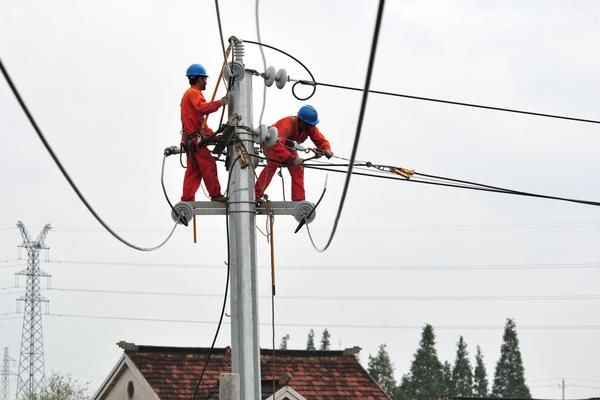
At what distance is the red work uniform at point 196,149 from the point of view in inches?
542

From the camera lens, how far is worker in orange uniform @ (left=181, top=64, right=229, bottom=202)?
1375 centimetres

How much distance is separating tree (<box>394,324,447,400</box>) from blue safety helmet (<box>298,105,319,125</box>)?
8375cm

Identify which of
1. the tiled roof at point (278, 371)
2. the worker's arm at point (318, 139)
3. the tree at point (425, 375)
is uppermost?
the tree at point (425, 375)

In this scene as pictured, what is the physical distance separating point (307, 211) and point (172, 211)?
1.34m

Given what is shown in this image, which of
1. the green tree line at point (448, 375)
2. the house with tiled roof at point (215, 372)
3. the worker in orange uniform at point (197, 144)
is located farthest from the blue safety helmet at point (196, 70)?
the green tree line at point (448, 375)

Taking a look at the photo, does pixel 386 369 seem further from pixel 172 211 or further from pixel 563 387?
pixel 172 211

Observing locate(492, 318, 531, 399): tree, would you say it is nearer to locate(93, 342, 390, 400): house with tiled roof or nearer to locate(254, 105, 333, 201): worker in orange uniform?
locate(93, 342, 390, 400): house with tiled roof

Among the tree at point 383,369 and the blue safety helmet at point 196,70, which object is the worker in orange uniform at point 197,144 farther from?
the tree at point 383,369

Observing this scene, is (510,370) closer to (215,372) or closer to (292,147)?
(215,372)

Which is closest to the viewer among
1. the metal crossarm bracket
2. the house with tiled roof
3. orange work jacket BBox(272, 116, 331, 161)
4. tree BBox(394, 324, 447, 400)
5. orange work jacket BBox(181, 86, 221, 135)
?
the metal crossarm bracket

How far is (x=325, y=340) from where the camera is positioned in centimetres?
10712

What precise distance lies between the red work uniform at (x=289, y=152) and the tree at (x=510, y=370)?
293 feet

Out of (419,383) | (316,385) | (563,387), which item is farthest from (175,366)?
(563,387)

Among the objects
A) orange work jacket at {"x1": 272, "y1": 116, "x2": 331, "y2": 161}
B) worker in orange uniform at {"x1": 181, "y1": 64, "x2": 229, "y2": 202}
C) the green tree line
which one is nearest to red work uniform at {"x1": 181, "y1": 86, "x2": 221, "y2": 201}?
worker in orange uniform at {"x1": 181, "y1": 64, "x2": 229, "y2": 202}
